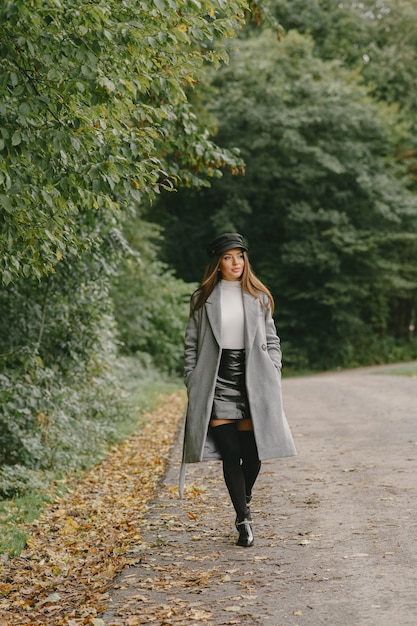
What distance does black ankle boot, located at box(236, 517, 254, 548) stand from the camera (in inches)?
222

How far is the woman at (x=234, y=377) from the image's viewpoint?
5.56 metres

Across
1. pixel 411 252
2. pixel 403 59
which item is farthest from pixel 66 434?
pixel 403 59

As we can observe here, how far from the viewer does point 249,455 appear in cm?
577

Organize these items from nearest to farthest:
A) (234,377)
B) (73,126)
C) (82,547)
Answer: (234,377), (73,126), (82,547)

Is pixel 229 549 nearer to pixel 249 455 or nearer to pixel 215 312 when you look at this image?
pixel 249 455

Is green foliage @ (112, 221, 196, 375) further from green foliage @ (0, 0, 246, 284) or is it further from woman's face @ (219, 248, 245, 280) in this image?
woman's face @ (219, 248, 245, 280)

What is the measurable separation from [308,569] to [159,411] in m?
11.1

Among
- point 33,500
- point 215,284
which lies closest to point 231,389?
point 215,284

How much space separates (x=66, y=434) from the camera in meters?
10.1

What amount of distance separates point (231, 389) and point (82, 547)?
196 centimetres

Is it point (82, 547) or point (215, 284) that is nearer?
point (215, 284)

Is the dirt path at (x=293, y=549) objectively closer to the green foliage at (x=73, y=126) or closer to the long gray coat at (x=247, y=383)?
the long gray coat at (x=247, y=383)

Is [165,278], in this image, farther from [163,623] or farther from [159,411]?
[163,623]

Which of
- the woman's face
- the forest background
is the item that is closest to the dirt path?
the woman's face
